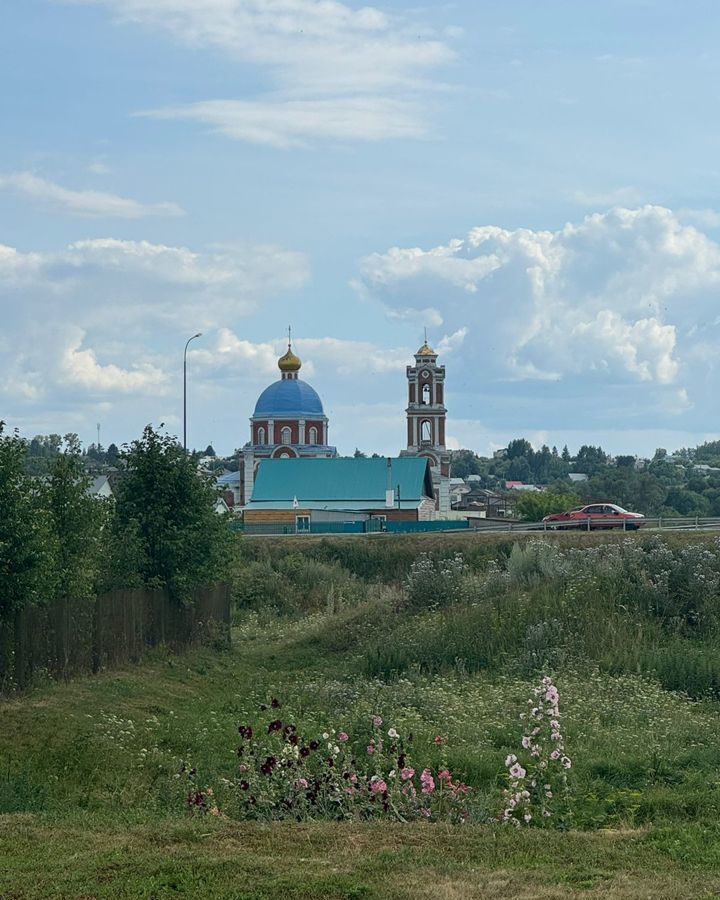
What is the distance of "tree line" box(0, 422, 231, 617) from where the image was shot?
22.0 meters

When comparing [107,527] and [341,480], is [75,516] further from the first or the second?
[341,480]

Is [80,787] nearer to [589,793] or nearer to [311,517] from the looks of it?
[589,793]

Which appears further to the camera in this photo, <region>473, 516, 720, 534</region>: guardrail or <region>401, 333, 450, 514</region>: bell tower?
<region>401, 333, 450, 514</region>: bell tower

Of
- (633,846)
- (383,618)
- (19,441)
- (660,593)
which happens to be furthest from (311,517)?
(633,846)

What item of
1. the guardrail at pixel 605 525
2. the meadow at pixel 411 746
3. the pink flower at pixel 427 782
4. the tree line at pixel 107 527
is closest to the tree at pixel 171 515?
the tree line at pixel 107 527

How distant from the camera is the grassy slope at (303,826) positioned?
10117mm

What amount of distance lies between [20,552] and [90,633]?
297cm

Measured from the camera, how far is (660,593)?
2948 centimetres

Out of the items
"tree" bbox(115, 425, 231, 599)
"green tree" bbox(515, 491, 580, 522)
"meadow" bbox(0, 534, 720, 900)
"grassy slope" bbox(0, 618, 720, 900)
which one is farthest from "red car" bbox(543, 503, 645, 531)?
"grassy slope" bbox(0, 618, 720, 900)

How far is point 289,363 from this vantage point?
102688 mm

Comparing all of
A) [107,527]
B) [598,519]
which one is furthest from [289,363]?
[107,527]

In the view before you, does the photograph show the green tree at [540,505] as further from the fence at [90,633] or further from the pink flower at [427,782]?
the pink flower at [427,782]

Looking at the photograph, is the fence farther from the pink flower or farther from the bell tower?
the bell tower

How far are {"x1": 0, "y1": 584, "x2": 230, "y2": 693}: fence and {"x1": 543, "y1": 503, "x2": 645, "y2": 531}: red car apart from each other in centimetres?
3067
